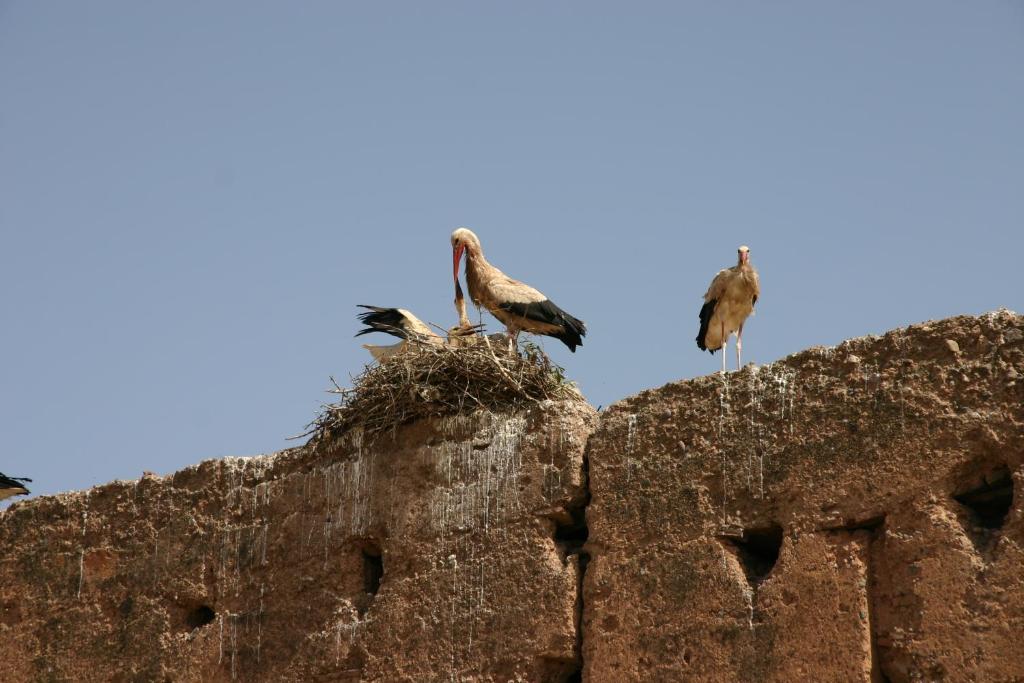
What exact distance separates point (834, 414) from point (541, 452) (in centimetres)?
158

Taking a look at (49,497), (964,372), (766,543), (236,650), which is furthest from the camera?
(49,497)

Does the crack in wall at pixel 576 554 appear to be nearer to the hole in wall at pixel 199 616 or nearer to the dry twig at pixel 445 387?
the dry twig at pixel 445 387

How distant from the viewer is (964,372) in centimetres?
676

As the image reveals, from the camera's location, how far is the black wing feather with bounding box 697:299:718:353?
11328 mm

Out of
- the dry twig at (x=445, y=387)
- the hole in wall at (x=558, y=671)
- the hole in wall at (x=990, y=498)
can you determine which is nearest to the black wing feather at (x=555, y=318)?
the dry twig at (x=445, y=387)

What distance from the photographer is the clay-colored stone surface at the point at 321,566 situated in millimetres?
7754

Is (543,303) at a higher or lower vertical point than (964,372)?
higher

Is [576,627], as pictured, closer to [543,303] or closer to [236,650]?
[236,650]

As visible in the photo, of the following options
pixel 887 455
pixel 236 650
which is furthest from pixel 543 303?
pixel 887 455

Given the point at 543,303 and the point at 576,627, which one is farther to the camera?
the point at 543,303

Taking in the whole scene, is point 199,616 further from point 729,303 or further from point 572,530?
point 729,303

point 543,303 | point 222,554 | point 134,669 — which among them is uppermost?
point 543,303

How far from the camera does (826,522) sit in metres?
6.92

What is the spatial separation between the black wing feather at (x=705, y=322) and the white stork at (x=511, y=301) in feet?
4.97
